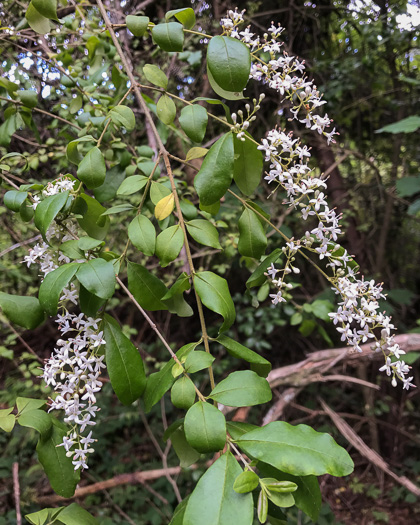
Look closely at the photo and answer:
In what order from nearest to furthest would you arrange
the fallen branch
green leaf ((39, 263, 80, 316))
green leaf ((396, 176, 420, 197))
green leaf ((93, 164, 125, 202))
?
1. green leaf ((39, 263, 80, 316))
2. green leaf ((93, 164, 125, 202))
3. the fallen branch
4. green leaf ((396, 176, 420, 197))

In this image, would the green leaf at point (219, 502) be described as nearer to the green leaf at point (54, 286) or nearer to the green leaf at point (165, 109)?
the green leaf at point (54, 286)

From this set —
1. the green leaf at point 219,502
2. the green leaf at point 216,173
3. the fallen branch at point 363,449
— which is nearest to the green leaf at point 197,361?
the green leaf at point 219,502

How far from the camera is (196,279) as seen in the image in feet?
2.02

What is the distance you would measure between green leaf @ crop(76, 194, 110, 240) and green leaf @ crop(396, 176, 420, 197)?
1.92 metres

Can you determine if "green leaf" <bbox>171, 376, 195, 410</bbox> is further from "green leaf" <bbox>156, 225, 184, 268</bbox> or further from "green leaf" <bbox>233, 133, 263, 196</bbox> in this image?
"green leaf" <bbox>233, 133, 263, 196</bbox>

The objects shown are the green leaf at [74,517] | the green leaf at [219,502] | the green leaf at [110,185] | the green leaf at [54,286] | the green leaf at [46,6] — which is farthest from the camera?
the green leaf at [110,185]

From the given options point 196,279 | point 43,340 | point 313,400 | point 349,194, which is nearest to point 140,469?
point 43,340

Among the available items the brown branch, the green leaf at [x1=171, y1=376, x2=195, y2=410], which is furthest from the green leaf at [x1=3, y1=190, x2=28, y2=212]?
the brown branch

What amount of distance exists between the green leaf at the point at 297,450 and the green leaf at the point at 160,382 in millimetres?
142

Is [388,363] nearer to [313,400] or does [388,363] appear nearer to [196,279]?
[196,279]

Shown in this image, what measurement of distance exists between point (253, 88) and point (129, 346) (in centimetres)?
227

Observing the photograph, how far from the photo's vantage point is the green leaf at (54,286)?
551mm

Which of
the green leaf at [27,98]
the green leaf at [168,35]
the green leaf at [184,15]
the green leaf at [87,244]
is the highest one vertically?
the green leaf at [184,15]

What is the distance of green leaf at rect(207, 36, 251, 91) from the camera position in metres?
0.58
